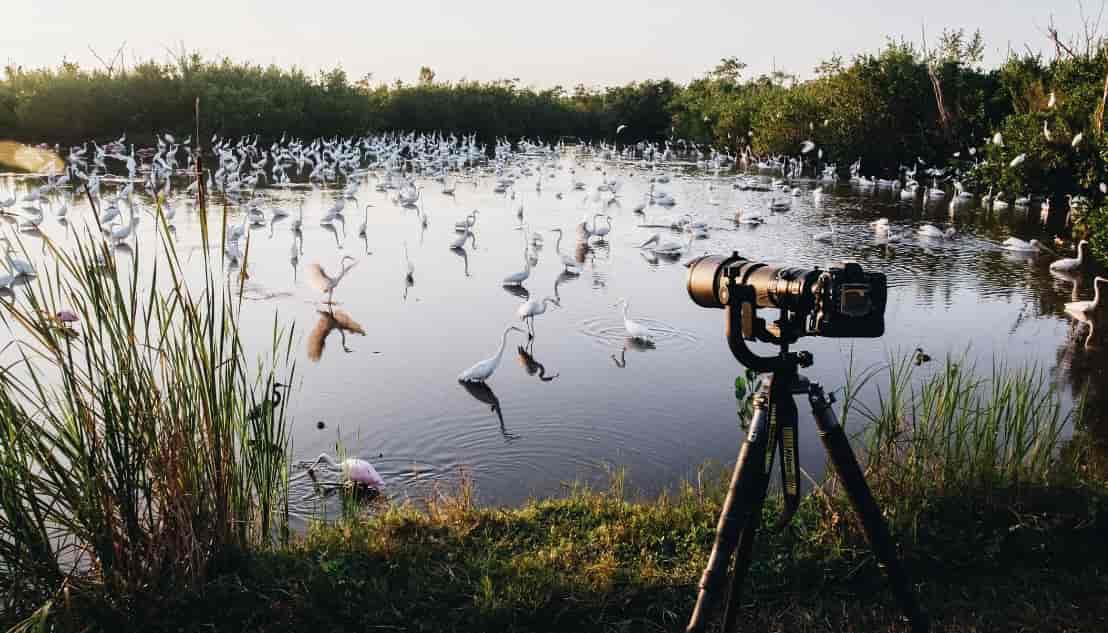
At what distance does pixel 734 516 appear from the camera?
2312mm

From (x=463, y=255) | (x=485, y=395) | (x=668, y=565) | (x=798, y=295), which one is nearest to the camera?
(x=798, y=295)

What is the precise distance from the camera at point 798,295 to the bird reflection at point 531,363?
13.2 feet

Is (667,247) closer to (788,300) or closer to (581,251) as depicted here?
(581,251)

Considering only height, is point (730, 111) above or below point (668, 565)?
above

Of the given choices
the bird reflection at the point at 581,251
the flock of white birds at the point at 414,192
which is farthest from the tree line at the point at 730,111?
the bird reflection at the point at 581,251

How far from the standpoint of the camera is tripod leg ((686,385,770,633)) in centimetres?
229

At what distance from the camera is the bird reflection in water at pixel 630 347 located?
273 inches

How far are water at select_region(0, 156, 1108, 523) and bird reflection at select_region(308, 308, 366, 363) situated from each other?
0.09 feet

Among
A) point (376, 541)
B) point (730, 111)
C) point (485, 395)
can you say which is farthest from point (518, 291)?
point (730, 111)

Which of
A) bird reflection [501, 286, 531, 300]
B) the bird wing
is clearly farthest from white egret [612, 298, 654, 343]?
the bird wing

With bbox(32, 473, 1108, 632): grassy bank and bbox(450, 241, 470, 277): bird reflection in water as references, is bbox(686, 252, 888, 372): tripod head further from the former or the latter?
bbox(450, 241, 470, 277): bird reflection in water

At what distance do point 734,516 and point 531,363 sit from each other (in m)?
4.60

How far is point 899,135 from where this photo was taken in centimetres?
2180

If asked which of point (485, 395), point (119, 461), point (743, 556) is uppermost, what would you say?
point (119, 461)
